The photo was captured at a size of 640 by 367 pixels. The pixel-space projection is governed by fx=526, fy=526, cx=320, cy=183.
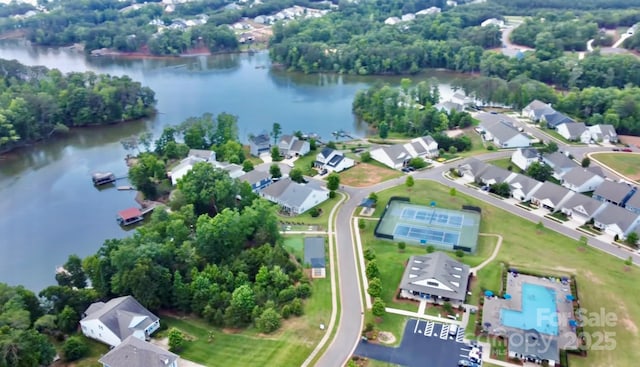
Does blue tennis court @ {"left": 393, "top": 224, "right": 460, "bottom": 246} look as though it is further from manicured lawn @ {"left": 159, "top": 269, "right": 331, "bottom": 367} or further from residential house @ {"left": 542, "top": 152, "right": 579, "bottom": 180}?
residential house @ {"left": 542, "top": 152, "right": 579, "bottom": 180}

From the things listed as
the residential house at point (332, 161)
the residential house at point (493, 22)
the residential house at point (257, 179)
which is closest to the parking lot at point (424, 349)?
the residential house at point (257, 179)

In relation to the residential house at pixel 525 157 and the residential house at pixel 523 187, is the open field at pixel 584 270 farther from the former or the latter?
the residential house at pixel 525 157

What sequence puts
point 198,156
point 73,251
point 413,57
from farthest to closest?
point 413,57 < point 198,156 < point 73,251

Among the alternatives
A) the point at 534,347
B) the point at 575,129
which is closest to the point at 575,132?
the point at 575,129

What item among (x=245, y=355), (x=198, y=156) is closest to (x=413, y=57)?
(x=198, y=156)

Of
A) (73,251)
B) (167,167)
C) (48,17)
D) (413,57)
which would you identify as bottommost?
(73,251)

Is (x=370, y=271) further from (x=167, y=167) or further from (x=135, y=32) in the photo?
(x=135, y=32)

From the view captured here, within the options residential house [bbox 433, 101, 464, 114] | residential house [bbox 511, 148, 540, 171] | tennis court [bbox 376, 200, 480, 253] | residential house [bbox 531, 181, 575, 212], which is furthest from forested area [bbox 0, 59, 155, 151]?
residential house [bbox 531, 181, 575, 212]

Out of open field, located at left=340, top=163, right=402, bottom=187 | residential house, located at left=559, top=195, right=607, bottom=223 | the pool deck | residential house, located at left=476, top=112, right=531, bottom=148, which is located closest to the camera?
the pool deck
